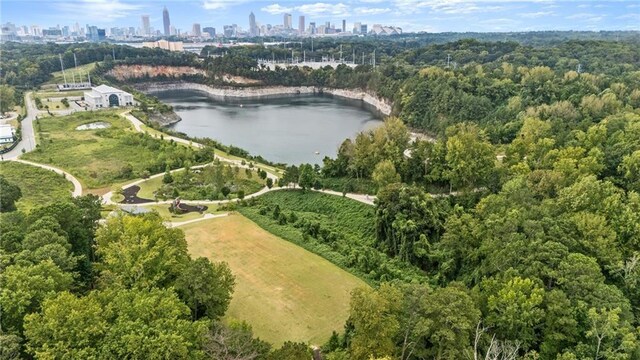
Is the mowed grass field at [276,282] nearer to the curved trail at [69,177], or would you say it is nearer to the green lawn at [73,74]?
the curved trail at [69,177]

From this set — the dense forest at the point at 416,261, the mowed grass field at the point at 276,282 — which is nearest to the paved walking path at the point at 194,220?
the mowed grass field at the point at 276,282

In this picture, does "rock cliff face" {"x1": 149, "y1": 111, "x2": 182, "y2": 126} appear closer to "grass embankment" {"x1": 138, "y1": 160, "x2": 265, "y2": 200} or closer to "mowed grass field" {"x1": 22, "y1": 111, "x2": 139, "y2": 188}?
"mowed grass field" {"x1": 22, "y1": 111, "x2": 139, "y2": 188}

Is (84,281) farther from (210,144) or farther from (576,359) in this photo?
(210,144)

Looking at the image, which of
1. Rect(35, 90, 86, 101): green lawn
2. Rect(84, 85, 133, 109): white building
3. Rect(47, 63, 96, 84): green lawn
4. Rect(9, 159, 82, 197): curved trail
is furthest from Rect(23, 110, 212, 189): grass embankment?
Rect(47, 63, 96, 84): green lawn

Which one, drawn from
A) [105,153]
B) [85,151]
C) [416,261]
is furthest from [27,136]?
[416,261]

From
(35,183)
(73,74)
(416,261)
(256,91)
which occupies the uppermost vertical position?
(73,74)

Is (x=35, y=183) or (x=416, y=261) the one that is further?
(x=35, y=183)

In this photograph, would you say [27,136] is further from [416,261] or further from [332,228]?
[416,261]
